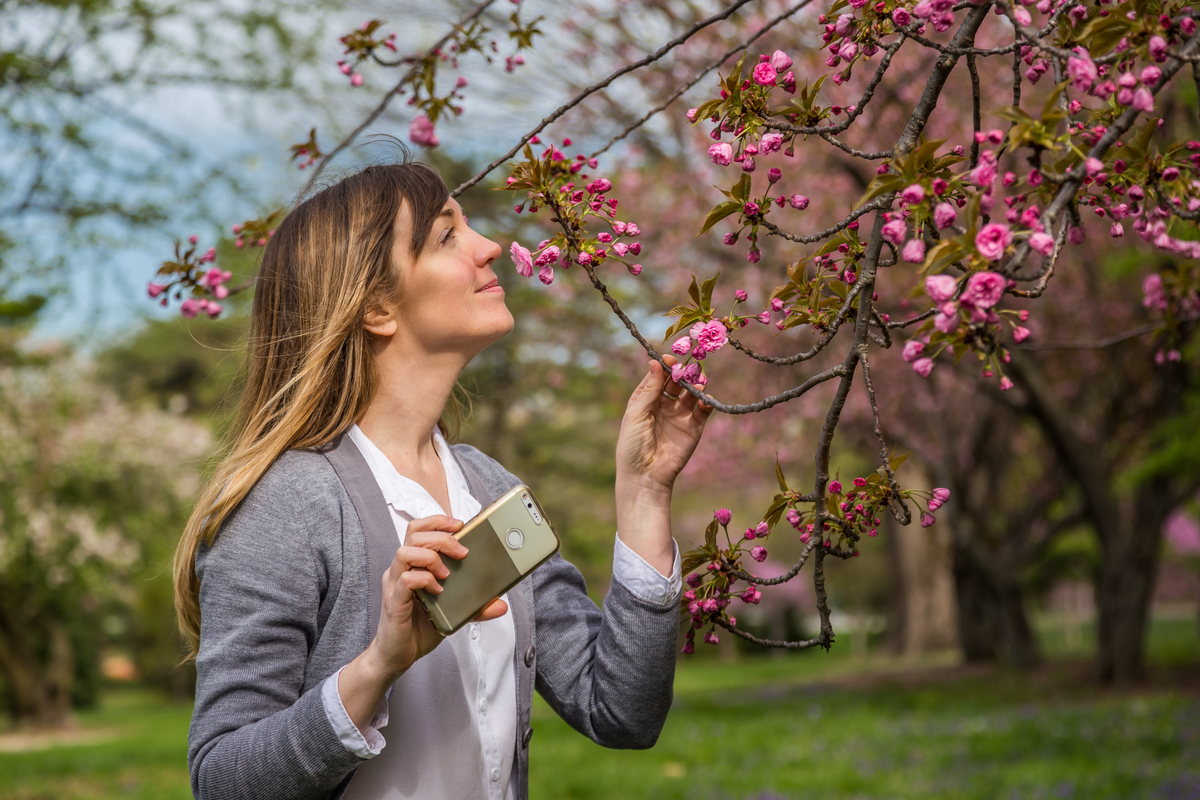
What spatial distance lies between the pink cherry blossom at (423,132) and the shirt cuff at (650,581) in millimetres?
1240

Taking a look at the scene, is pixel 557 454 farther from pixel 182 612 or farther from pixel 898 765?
pixel 182 612

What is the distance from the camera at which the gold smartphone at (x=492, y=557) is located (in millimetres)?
1265

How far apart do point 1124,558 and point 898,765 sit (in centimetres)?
425

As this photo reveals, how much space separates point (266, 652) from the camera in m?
1.39

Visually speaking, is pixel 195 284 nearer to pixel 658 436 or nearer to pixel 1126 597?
pixel 658 436

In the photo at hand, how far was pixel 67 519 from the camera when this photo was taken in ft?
42.8

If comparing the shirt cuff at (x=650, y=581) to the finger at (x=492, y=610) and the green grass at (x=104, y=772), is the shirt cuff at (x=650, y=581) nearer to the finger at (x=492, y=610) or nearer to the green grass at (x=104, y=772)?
the finger at (x=492, y=610)

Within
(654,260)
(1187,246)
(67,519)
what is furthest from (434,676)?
(67,519)

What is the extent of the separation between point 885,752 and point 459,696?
17.2 feet

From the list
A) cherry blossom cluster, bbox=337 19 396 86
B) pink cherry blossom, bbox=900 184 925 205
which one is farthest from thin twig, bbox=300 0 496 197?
pink cherry blossom, bbox=900 184 925 205

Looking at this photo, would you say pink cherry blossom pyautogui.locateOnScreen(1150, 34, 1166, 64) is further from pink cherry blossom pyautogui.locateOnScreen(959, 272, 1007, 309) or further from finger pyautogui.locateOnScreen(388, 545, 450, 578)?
finger pyautogui.locateOnScreen(388, 545, 450, 578)

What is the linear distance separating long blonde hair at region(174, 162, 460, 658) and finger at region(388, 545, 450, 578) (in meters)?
0.43

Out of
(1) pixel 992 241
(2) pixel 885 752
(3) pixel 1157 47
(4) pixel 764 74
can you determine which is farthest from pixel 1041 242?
(2) pixel 885 752

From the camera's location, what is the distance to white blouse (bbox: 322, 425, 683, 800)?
1.51 metres
